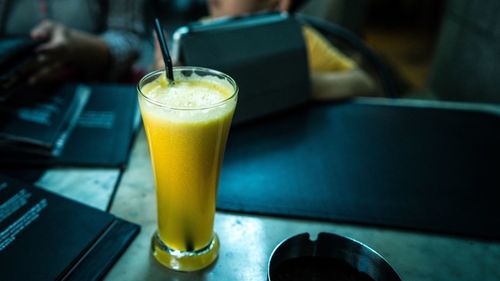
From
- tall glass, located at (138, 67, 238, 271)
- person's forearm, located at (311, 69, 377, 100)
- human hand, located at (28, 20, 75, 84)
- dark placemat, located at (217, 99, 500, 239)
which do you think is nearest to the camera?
tall glass, located at (138, 67, 238, 271)

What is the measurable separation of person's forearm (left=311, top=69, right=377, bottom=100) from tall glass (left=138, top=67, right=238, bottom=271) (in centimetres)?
60

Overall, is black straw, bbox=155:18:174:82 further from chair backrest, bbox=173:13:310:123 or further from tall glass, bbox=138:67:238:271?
Answer: chair backrest, bbox=173:13:310:123

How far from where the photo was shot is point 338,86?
3.79ft

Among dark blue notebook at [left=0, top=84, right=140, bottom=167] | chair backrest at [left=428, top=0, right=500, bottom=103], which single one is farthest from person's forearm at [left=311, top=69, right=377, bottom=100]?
chair backrest at [left=428, top=0, right=500, bottom=103]

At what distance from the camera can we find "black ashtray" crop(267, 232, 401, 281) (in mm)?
562

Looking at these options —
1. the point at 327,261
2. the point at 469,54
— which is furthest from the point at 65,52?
the point at 469,54

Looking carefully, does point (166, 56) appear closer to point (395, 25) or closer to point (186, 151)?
point (186, 151)

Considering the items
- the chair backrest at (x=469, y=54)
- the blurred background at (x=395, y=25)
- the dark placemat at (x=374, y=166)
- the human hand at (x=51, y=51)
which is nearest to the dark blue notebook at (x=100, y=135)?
the human hand at (x=51, y=51)

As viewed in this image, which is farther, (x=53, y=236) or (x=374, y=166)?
(x=374, y=166)

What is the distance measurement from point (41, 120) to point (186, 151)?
479 millimetres

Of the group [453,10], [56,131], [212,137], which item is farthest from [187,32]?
[453,10]

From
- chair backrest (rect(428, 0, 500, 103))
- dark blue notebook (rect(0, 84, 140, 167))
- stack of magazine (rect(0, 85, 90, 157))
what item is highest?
stack of magazine (rect(0, 85, 90, 157))

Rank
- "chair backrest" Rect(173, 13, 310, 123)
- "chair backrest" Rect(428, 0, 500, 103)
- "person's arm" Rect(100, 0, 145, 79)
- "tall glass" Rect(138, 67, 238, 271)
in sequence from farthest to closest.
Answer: "chair backrest" Rect(428, 0, 500, 103) → "person's arm" Rect(100, 0, 145, 79) → "chair backrest" Rect(173, 13, 310, 123) → "tall glass" Rect(138, 67, 238, 271)

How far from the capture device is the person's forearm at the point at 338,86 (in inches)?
44.6
